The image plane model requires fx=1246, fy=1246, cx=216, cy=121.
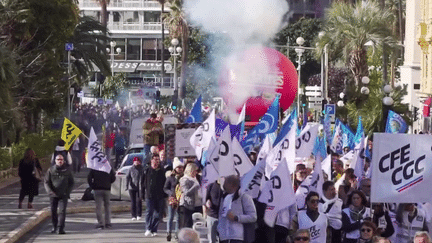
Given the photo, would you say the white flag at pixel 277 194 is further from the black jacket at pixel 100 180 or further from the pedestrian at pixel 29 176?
the pedestrian at pixel 29 176

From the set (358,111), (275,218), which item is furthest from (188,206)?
(358,111)

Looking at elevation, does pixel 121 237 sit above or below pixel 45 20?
below

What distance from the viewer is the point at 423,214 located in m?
15.3

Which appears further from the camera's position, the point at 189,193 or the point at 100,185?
the point at 100,185

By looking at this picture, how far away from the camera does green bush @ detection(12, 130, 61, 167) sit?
127 ft

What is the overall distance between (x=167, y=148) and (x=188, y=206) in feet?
20.9

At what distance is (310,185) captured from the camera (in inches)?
661

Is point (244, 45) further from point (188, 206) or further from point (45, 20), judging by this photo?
point (188, 206)

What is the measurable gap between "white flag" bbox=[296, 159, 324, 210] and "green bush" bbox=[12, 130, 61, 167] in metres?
22.4

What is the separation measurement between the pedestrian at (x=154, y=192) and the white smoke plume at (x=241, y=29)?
1708 cm

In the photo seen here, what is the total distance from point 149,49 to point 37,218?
108 metres

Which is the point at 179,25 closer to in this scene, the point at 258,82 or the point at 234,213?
the point at 258,82

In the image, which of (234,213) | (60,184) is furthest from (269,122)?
(234,213)

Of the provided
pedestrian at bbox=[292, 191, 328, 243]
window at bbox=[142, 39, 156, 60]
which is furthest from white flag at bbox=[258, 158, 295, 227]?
window at bbox=[142, 39, 156, 60]
